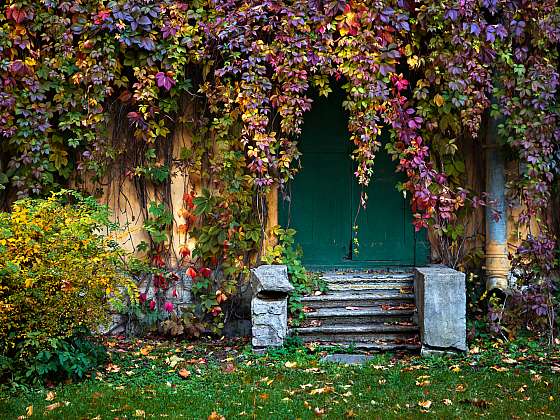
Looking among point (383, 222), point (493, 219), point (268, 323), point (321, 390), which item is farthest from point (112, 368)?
point (493, 219)

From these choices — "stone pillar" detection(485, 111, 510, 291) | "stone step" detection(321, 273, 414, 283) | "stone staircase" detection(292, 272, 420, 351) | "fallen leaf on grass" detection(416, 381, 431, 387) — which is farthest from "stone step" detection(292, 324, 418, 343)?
"fallen leaf on grass" detection(416, 381, 431, 387)

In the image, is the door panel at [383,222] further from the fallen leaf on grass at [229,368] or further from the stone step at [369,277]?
the fallen leaf on grass at [229,368]

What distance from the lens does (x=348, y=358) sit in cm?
659

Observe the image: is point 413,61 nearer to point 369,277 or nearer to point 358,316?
point 369,277

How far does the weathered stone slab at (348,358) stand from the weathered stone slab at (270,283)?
2.40 ft

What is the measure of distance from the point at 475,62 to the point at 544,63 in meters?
0.72

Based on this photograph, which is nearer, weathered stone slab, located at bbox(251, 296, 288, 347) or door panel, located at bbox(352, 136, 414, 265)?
weathered stone slab, located at bbox(251, 296, 288, 347)

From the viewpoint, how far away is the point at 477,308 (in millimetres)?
7516

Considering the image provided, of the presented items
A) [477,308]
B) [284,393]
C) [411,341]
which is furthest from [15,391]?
[477,308]

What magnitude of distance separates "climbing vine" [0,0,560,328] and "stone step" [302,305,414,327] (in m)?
0.94

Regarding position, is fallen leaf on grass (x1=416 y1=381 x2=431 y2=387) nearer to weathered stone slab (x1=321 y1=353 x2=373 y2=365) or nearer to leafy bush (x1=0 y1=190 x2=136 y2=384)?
weathered stone slab (x1=321 y1=353 x2=373 y2=365)

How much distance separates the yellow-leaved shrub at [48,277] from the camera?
5.46 metres

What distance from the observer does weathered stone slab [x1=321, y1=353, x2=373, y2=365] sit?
6.42 m

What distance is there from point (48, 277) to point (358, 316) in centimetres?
314
